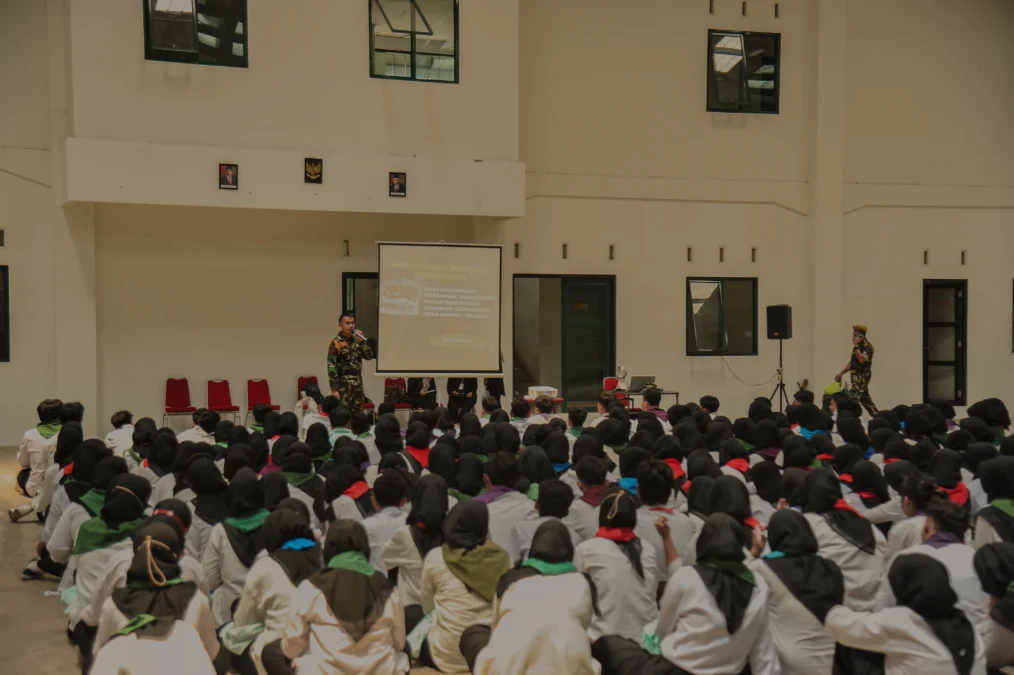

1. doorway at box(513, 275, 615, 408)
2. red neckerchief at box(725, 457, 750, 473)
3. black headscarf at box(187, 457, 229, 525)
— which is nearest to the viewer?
black headscarf at box(187, 457, 229, 525)

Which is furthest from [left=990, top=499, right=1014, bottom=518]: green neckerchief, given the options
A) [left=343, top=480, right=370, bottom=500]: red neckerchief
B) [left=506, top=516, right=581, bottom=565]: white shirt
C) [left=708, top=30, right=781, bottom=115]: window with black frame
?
[left=708, top=30, right=781, bottom=115]: window with black frame

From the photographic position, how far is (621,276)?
516 inches

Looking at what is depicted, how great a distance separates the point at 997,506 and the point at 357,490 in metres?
3.42

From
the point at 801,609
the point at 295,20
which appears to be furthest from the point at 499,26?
the point at 801,609

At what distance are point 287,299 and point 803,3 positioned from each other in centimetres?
875

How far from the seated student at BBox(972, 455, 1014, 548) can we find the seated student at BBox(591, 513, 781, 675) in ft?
5.40

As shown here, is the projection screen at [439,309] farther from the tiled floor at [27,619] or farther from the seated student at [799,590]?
the seated student at [799,590]

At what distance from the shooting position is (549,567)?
350cm

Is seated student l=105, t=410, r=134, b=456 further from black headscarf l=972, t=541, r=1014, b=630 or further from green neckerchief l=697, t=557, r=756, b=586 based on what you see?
black headscarf l=972, t=541, r=1014, b=630

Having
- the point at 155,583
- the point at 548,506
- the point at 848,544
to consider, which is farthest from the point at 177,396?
the point at 848,544

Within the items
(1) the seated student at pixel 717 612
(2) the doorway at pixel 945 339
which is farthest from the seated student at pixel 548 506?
(2) the doorway at pixel 945 339

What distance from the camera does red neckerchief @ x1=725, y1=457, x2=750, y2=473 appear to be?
609 cm

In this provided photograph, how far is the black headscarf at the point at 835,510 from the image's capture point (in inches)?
163

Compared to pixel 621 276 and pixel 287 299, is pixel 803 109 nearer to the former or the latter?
pixel 621 276
